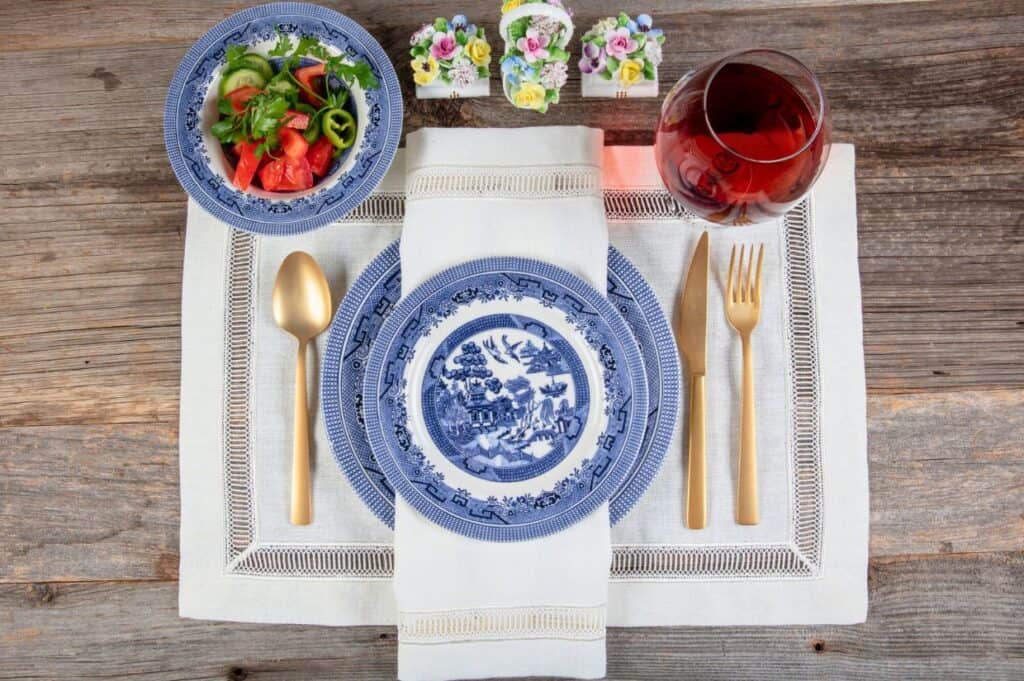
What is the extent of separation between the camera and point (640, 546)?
76cm

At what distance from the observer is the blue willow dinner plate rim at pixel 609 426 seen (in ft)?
2.31

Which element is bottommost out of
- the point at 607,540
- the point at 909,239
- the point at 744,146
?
the point at 607,540

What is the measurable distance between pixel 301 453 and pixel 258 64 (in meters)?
0.40

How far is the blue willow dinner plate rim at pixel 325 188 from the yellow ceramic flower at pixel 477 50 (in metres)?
0.09

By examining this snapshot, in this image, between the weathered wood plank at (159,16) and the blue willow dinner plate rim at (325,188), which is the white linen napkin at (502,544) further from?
the weathered wood plank at (159,16)

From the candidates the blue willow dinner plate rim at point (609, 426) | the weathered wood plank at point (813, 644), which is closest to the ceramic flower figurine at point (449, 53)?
the blue willow dinner plate rim at point (609, 426)

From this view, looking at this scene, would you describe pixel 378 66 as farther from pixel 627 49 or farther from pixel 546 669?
pixel 546 669

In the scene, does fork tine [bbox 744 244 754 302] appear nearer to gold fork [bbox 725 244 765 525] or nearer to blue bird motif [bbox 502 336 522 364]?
gold fork [bbox 725 244 765 525]

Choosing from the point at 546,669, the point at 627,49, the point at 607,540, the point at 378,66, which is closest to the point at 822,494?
the point at 607,540

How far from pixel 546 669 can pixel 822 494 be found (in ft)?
1.14

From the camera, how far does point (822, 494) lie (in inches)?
30.0

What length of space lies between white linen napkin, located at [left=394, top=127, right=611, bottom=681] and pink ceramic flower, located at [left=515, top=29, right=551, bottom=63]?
80mm

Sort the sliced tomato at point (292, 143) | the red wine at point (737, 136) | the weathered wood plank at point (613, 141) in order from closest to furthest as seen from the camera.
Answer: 1. the red wine at point (737, 136)
2. the sliced tomato at point (292, 143)
3. the weathered wood plank at point (613, 141)

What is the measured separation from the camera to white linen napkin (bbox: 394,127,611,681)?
72 centimetres
